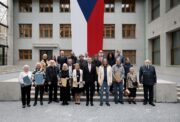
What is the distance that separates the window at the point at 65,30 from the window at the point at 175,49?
47.1 feet

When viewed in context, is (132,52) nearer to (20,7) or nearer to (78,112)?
(20,7)

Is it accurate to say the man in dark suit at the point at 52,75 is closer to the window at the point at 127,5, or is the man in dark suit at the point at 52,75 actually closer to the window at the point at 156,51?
the window at the point at 156,51

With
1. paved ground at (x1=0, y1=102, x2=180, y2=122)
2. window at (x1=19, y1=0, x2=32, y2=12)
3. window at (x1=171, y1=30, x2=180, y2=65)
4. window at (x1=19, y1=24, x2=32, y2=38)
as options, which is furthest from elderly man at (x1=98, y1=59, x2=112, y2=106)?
window at (x1=19, y1=0, x2=32, y2=12)

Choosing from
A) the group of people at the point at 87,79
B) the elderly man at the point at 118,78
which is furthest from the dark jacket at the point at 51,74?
the elderly man at the point at 118,78

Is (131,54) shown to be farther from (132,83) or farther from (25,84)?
(25,84)

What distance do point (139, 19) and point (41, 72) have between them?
2399cm

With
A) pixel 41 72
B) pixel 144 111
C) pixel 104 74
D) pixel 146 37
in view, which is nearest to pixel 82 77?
pixel 104 74

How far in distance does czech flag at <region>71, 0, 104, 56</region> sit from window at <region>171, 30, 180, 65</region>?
12.0 metres

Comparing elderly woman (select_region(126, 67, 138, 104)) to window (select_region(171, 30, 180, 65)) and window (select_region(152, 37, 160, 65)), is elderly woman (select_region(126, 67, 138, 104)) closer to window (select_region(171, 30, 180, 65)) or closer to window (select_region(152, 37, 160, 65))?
window (select_region(171, 30, 180, 65))

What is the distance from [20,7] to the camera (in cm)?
3225

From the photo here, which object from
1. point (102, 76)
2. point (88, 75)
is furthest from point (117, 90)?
point (88, 75)

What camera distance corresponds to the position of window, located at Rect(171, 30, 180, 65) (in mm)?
21438

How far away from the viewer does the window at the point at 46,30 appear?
32.2 m

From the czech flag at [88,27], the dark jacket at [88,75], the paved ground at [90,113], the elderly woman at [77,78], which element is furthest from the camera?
the czech flag at [88,27]
